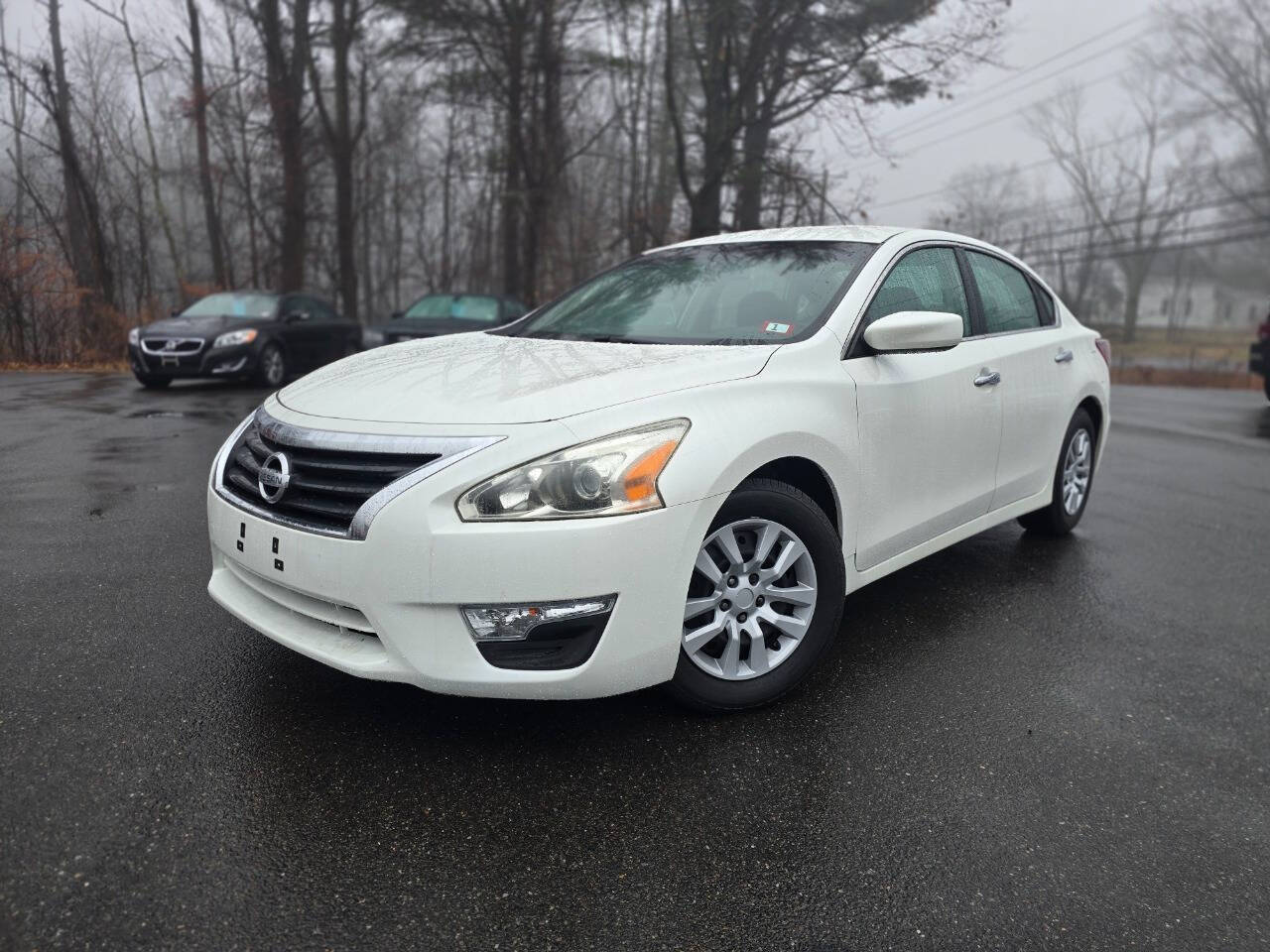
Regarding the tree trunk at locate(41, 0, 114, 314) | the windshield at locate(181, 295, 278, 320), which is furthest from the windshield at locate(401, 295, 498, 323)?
the tree trunk at locate(41, 0, 114, 314)

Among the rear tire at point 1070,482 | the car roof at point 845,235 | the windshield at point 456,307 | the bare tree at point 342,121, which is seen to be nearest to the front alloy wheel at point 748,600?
the car roof at point 845,235

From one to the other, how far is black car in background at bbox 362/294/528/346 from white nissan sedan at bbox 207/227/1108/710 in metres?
10.6

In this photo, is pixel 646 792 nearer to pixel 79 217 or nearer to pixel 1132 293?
pixel 79 217

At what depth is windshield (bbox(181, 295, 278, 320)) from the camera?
1287 centimetres

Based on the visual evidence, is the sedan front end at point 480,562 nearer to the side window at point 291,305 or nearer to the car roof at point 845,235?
the car roof at point 845,235

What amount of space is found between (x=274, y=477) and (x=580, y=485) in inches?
36.3

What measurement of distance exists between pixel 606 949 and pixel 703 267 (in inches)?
114

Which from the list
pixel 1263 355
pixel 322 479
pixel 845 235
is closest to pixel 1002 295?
pixel 845 235

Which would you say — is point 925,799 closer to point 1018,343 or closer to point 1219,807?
point 1219,807

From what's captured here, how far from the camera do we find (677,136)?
15906 mm

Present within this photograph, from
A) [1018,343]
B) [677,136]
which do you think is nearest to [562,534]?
[1018,343]

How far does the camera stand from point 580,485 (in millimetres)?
2457

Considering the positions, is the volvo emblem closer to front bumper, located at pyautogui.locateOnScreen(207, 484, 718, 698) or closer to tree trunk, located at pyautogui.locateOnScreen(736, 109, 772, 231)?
front bumper, located at pyautogui.locateOnScreen(207, 484, 718, 698)

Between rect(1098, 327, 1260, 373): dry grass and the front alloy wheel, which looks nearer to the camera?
the front alloy wheel
